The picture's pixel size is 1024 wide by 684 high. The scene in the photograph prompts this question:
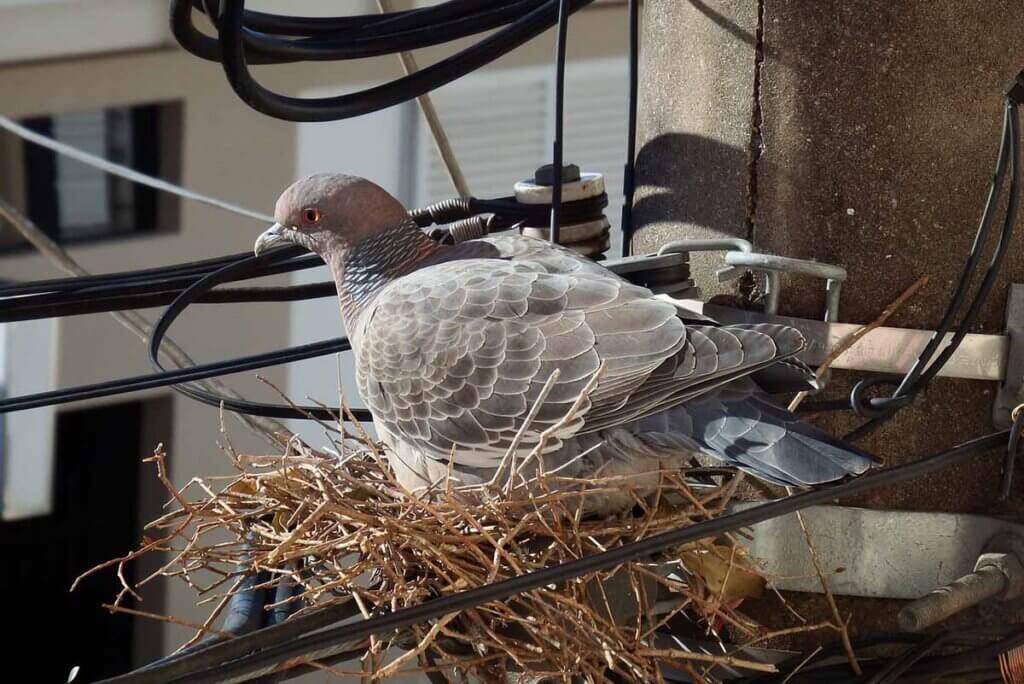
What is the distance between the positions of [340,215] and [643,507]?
0.87m

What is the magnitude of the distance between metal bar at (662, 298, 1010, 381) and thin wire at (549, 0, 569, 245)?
52 cm

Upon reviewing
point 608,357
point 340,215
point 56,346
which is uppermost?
point 340,215

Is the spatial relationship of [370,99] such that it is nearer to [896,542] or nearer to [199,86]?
[896,542]

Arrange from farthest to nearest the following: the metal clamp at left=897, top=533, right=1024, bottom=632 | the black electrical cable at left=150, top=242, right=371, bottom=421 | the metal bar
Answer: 1. the black electrical cable at left=150, top=242, right=371, bottom=421
2. the metal bar
3. the metal clamp at left=897, top=533, right=1024, bottom=632

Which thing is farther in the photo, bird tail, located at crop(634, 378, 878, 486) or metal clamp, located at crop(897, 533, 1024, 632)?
metal clamp, located at crop(897, 533, 1024, 632)

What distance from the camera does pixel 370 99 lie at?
320 cm

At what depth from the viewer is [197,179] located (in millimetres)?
7043

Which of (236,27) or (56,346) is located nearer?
(236,27)

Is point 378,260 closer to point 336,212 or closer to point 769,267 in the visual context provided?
point 336,212

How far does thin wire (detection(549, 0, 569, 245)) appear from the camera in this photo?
3049mm

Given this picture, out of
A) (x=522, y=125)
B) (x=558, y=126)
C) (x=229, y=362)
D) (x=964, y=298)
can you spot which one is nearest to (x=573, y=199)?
(x=558, y=126)

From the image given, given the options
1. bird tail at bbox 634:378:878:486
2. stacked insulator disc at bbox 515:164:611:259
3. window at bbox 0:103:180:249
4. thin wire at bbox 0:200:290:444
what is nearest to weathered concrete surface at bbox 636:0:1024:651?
bird tail at bbox 634:378:878:486

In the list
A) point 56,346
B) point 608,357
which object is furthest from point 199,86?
point 608,357

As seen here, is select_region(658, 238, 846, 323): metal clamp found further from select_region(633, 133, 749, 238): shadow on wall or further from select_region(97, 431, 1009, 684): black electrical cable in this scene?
select_region(97, 431, 1009, 684): black electrical cable
